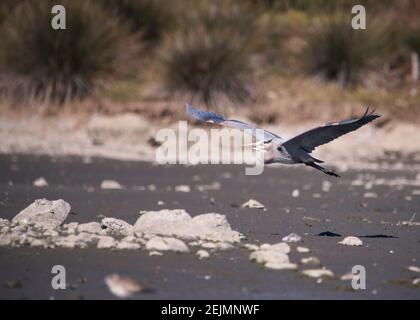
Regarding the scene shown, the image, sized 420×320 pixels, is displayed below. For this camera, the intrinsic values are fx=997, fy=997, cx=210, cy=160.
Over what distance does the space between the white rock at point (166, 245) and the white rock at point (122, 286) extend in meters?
1.26

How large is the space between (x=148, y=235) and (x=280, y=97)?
38.3 feet

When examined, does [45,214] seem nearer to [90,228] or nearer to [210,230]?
[90,228]

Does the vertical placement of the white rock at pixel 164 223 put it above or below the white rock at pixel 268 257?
above

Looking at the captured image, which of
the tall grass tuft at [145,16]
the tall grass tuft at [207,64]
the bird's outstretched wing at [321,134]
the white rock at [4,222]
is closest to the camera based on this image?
the white rock at [4,222]

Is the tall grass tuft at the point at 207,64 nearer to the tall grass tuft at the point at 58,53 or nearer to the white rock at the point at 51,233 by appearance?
the tall grass tuft at the point at 58,53

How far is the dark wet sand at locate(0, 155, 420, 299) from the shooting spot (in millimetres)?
6863

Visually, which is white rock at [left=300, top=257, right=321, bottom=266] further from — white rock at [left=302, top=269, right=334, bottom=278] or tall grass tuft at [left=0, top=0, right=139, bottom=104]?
tall grass tuft at [left=0, top=0, right=139, bottom=104]

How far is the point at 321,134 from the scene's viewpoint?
31.2ft

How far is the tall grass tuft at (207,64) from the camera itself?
19344mm

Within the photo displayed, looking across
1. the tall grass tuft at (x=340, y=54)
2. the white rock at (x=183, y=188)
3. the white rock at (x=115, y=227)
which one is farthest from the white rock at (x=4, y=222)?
the tall grass tuft at (x=340, y=54)

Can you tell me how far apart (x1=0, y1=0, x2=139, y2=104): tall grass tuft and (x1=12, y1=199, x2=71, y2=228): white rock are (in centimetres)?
1007

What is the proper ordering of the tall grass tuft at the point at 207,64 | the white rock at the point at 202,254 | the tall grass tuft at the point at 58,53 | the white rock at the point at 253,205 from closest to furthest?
the white rock at the point at 202,254, the white rock at the point at 253,205, the tall grass tuft at the point at 58,53, the tall grass tuft at the point at 207,64

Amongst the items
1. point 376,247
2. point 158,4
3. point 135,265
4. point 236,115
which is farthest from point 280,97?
point 135,265
